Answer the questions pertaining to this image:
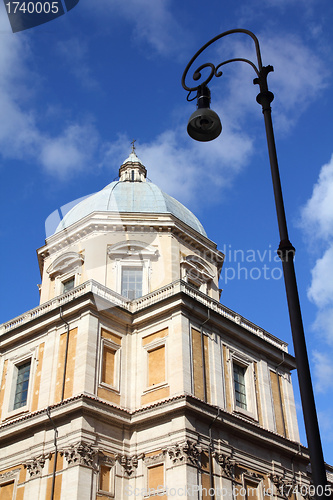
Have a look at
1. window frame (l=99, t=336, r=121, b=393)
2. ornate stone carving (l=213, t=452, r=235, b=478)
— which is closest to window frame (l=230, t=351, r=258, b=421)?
ornate stone carving (l=213, t=452, r=235, b=478)

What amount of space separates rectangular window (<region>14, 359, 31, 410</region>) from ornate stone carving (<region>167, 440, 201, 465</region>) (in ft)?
24.9

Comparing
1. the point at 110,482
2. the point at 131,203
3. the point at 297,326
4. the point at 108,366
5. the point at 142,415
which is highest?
the point at 131,203

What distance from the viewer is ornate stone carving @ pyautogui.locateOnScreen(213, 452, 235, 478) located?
23.1 meters

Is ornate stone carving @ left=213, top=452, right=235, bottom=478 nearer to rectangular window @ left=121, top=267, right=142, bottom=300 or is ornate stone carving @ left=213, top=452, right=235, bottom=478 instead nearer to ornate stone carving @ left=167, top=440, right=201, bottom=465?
ornate stone carving @ left=167, top=440, right=201, bottom=465

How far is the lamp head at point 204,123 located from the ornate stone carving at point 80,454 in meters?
14.7

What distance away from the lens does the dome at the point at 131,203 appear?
3319 centimetres

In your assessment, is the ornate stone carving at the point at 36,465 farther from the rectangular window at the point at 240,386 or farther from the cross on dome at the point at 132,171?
the cross on dome at the point at 132,171

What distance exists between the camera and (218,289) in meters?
32.5

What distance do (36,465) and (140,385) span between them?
5.22 m

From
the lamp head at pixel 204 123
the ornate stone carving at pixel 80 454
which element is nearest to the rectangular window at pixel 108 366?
the ornate stone carving at pixel 80 454

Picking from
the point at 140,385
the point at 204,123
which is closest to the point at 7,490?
the point at 140,385

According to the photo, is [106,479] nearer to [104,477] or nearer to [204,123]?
[104,477]

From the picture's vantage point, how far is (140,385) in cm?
2502

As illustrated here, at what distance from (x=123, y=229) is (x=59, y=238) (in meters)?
3.89
